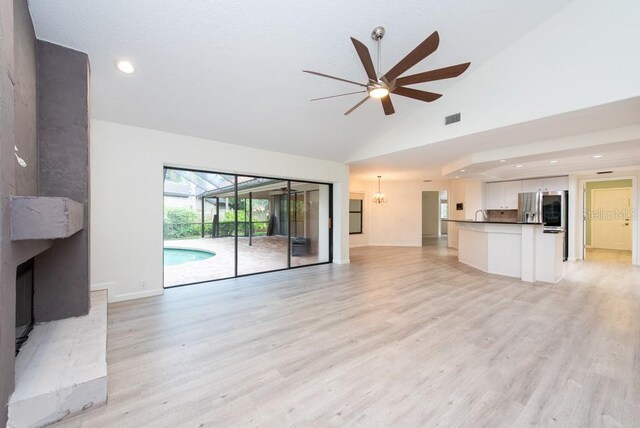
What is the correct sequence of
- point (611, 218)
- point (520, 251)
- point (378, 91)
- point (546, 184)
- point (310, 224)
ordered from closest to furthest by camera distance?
point (378, 91) < point (520, 251) < point (310, 224) < point (546, 184) < point (611, 218)

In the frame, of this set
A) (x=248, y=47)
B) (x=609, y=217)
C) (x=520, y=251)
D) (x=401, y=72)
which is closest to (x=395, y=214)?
(x=520, y=251)

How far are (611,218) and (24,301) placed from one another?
14444 mm

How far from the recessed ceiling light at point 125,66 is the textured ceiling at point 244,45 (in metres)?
0.06

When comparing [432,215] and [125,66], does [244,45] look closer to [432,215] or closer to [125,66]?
[125,66]

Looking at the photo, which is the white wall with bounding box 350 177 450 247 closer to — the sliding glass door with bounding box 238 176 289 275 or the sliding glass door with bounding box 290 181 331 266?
the sliding glass door with bounding box 290 181 331 266

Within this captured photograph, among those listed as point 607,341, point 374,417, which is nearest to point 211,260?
point 374,417

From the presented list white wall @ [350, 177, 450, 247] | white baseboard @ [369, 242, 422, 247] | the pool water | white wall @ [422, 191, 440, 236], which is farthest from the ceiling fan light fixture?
white wall @ [422, 191, 440, 236]

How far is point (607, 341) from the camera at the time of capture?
8.77 feet

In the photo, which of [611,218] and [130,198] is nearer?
[130,198]

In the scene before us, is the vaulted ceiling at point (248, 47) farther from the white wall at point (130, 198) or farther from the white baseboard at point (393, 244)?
the white baseboard at point (393, 244)

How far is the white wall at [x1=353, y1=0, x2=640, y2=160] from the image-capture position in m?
2.81

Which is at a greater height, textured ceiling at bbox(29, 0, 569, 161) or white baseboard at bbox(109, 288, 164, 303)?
textured ceiling at bbox(29, 0, 569, 161)

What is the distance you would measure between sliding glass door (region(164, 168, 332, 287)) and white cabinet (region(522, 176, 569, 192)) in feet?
19.9

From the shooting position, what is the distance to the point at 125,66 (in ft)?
9.87
